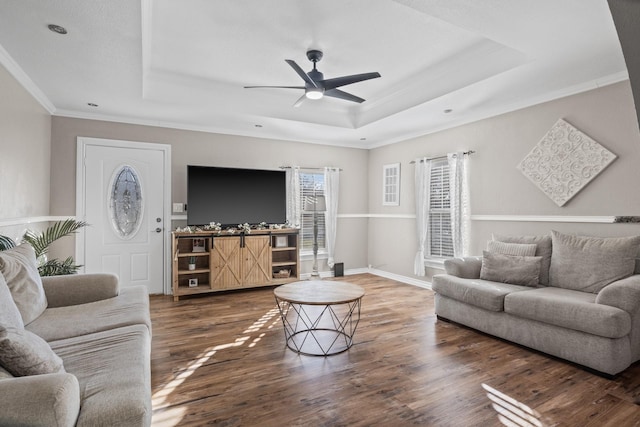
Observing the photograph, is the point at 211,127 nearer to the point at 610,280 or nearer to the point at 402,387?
the point at 402,387

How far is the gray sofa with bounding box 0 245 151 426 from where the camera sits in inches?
45.1

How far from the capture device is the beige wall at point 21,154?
2.99 m

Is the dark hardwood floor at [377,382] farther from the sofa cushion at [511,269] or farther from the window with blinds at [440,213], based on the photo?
the window with blinds at [440,213]

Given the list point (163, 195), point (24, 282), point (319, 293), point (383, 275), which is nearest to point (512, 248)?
point (319, 293)

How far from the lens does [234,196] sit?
17.1 ft

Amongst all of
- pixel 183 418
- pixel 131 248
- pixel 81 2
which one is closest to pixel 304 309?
pixel 183 418

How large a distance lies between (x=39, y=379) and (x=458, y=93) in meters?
4.06

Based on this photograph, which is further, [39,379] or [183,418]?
[183,418]

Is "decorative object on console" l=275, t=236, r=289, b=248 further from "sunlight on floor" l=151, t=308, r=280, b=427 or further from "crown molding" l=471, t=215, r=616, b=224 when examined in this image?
"crown molding" l=471, t=215, r=616, b=224

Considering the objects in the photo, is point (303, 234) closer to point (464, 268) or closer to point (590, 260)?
point (464, 268)

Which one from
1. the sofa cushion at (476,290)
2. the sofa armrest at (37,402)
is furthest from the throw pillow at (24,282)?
the sofa cushion at (476,290)

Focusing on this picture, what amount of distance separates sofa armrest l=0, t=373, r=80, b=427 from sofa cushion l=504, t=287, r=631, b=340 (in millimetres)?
3136

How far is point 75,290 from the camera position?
2.67 meters

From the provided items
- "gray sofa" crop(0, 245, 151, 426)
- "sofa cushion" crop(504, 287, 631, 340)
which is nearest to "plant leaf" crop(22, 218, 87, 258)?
"gray sofa" crop(0, 245, 151, 426)
